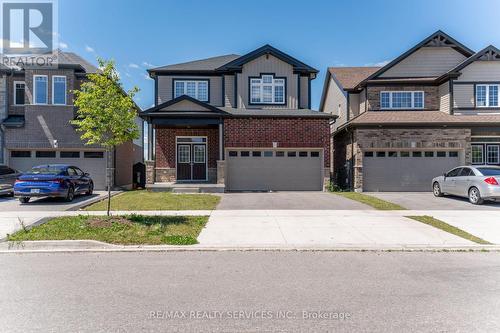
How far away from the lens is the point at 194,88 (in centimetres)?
1995

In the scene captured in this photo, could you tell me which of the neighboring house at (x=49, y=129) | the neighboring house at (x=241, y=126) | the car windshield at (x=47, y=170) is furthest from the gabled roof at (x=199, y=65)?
the car windshield at (x=47, y=170)

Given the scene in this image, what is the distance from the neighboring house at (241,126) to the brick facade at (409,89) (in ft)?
11.7

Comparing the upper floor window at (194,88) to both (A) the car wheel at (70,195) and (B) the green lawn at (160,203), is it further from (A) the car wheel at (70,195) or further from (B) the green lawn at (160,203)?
(A) the car wheel at (70,195)

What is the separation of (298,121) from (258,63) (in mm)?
4825

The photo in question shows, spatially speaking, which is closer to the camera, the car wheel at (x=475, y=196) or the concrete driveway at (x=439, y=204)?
the concrete driveway at (x=439, y=204)

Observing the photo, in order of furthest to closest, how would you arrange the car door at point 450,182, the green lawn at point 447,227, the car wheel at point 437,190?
the car wheel at point 437,190
the car door at point 450,182
the green lawn at point 447,227

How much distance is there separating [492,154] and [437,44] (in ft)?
24.6

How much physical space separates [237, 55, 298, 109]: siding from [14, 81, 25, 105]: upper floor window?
12.9 meters

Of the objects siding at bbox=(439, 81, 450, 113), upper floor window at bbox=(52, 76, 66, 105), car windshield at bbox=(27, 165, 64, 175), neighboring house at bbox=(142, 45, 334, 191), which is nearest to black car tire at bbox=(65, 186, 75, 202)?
car windshield at bbox=(27, 165, 64, 175)

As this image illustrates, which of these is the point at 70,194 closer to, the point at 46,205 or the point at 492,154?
the point at 46,205

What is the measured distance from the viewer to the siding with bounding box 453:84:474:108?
18172 mm

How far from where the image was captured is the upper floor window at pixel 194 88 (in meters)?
19.8

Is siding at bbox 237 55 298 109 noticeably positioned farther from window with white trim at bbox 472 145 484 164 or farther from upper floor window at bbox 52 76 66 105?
window with white trim at bbox 472 145 484 164

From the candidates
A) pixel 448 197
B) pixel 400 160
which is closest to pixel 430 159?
pixel 400 160
